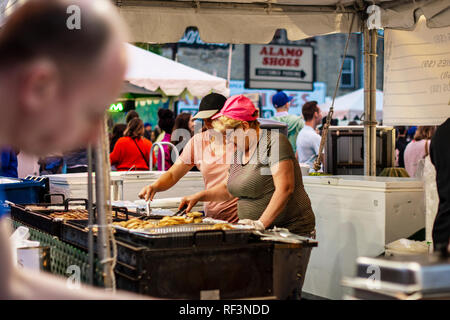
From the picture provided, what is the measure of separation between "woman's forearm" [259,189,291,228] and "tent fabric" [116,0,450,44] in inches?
87.9

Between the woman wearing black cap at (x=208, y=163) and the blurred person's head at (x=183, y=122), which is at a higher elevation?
the blurred person's head at (x=183, y=122)

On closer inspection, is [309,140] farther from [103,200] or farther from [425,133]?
[103,200]

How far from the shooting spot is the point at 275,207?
364cm

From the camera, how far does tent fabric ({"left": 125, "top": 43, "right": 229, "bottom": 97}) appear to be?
857 centimetres

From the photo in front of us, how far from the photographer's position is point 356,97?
17172 mm

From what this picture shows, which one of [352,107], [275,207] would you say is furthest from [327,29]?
[352,107]

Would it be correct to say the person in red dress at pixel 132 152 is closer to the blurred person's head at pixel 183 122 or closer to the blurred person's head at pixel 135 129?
the blurred person's head at pixel 135 129

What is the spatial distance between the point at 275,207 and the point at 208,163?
1.23m

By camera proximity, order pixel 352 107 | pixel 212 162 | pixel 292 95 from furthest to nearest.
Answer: pixel 292 95
pixel 352 107
pixel 212 162

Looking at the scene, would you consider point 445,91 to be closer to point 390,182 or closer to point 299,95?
point 390,182

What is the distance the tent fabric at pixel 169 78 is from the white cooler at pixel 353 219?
3.62 m

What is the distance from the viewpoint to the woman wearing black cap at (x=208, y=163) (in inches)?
178

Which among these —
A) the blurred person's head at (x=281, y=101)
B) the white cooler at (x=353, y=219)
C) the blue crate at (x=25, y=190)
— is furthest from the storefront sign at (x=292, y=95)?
the white cooler at (x=353, y=219)

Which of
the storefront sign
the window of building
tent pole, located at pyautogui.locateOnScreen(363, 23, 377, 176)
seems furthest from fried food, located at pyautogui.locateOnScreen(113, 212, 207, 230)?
the window of building
